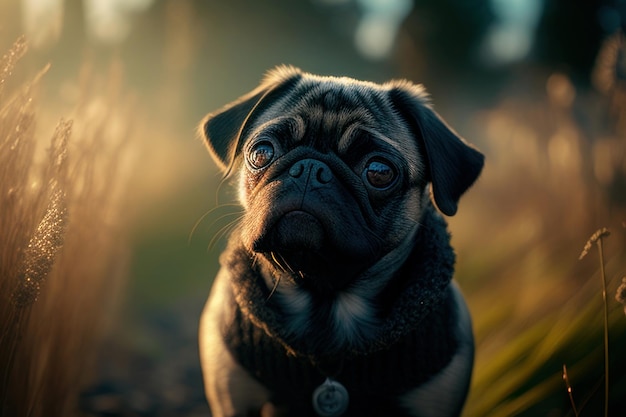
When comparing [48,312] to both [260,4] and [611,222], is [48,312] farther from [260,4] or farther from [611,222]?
[260,4]

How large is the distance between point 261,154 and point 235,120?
379mm

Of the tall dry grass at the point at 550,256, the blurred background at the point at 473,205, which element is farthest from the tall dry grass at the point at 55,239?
the tall dry grass at the point at 550,256

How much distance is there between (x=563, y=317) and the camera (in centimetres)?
366

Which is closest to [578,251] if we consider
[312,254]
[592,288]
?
[592,288]

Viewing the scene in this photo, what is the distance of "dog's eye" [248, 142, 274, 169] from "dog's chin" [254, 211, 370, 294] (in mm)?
387

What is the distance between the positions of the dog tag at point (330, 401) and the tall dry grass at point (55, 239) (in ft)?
4.04

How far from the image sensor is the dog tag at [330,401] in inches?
105

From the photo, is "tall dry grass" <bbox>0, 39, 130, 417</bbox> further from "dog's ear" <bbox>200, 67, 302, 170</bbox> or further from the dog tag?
the dog tag

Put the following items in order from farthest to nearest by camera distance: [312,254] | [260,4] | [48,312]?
[260,4] < [48,312] < [312,254]

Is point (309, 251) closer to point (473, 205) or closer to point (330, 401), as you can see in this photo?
point (330, 401)

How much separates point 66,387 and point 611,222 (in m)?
4.15

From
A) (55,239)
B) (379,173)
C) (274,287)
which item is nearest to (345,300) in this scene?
(274,287)

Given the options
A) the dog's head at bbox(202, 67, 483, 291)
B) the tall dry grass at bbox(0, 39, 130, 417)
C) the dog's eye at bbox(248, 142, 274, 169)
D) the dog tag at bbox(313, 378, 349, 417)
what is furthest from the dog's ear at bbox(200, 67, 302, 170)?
the dog tag at bbox(313, 378, 349, 417)

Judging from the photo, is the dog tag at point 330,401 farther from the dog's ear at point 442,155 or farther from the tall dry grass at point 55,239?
the tall dry grass at point 55,239
